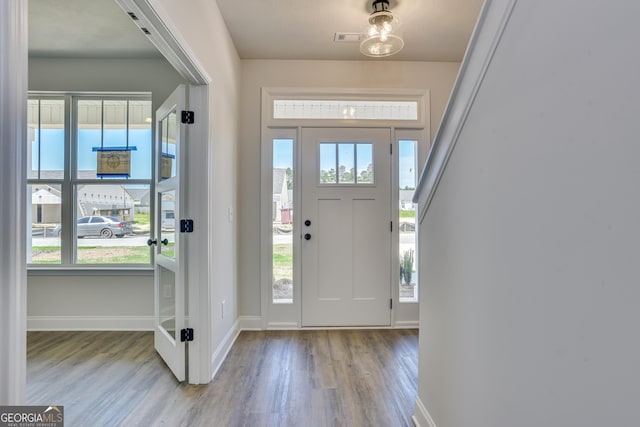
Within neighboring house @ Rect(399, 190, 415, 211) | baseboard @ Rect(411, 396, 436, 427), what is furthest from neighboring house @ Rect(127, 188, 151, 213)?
baseboard @ Rect(411, 396, 436, 427)

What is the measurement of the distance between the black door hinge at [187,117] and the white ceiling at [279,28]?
3.10 feet

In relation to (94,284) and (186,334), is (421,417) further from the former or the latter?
Result: (94,284)

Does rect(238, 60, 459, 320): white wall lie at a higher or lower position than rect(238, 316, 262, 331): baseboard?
higher

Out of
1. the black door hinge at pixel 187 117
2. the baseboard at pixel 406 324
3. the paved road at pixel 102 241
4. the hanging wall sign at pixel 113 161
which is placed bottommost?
the baseboard at pixel 406 324

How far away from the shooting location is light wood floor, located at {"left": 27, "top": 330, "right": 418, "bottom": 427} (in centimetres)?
171

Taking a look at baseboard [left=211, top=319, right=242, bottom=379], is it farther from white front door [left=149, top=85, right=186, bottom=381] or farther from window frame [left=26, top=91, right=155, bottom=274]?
window frame [left=26, top=91, right=155, bottom=274]

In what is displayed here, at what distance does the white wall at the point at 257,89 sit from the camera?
3037 millimetres

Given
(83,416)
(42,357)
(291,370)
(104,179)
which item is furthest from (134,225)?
(291,370)

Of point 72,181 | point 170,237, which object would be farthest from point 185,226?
point 72,181

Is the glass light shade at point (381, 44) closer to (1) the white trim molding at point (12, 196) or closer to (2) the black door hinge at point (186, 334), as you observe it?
(1) the white trim molding at point (12, 196)

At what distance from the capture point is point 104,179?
307cm

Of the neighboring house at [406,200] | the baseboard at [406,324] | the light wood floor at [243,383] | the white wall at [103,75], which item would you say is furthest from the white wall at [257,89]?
the baseboard at [406,324]

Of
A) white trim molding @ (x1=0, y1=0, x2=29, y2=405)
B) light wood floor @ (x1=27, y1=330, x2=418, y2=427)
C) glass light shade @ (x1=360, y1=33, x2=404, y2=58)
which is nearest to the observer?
white trim molding @ (x1=0, y1=0, x2=29, y2=405)

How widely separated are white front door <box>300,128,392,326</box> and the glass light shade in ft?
2.64
